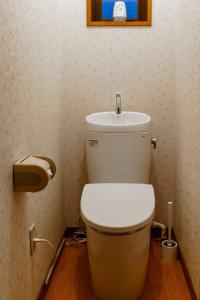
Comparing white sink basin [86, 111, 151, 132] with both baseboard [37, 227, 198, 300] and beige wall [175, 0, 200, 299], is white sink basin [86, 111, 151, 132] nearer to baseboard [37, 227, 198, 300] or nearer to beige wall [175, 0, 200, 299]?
beige wall [175, 0, 200, 299]

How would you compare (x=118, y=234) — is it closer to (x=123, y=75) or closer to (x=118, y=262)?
(x=118, y=262)

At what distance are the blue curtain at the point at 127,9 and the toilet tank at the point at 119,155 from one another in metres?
0.71

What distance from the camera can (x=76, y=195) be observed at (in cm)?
213

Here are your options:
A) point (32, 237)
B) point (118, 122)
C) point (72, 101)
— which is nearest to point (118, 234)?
point (32, 237)

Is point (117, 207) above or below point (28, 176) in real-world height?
below

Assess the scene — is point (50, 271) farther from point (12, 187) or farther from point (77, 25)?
point (77, 25)

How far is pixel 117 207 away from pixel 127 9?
1.20 m

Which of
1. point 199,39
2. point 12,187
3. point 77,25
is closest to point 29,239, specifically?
point 12,187

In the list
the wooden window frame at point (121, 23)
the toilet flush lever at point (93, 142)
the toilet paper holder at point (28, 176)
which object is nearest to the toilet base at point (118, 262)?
the toilet paper holder at point (28, 176)

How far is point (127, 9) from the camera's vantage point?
1.97 meters

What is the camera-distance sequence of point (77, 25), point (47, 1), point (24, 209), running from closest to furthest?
point (24, 209) < point (47, 1) < point (77, 25)

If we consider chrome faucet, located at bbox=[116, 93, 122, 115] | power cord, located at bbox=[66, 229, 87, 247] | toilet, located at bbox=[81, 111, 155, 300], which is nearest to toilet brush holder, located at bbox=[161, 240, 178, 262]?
toilet, located at bbox=[81, 111, 155, 300]

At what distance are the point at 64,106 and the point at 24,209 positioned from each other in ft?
2.97

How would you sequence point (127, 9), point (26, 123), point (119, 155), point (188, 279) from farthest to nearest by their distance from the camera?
point (127, 9)
point (119, 155)
point (188, 279)
point (26, 123)
